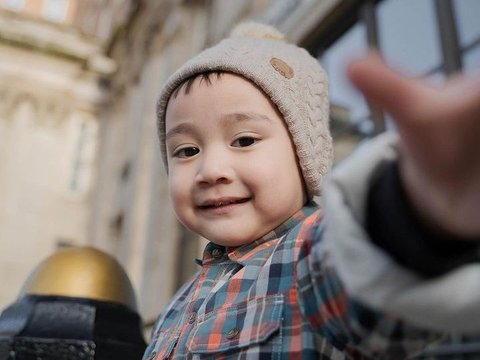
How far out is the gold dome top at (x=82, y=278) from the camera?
1.86m

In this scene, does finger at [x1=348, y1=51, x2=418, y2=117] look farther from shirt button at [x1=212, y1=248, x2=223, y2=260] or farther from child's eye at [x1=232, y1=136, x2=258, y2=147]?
shirt button at [x1=212, y1=248, x2=223, y2=260]

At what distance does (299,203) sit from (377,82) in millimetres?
744

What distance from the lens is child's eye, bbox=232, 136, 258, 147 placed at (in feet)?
3.92

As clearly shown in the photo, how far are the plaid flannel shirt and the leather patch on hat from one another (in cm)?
34

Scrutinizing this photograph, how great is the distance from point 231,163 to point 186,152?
154mm

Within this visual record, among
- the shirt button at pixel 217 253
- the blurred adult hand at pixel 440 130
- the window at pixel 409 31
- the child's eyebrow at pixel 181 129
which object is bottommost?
the blurred adult hand at pixel 440 130

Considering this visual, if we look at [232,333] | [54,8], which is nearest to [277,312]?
[232,333]

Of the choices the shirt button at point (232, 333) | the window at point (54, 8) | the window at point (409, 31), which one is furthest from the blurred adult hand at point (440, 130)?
the window at point (54, 8)

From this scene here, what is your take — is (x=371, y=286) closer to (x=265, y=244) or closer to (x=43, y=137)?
(x=265, y=244)

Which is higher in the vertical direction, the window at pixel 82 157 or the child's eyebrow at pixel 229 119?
the window at pixel 82 157

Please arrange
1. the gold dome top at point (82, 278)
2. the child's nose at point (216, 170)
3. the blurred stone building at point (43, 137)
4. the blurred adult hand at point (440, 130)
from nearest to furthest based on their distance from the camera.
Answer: the blurred adult hand at point (440, 130) < the child's nose at point (216, 170) < the gold dome top at point (82, 278) < the blurred stone building at point (43, 137)

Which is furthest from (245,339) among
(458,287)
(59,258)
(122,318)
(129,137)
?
(129,137)

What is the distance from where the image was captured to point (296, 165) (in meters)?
1.29

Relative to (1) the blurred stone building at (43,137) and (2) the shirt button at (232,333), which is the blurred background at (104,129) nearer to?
(1) the blurred stone building at (43,137)
